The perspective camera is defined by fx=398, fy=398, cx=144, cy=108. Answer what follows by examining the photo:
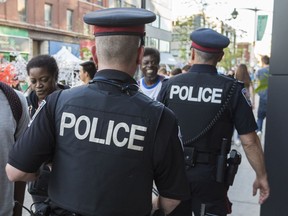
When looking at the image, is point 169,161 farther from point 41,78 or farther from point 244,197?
point 244,197

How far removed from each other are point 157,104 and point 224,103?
1.29 m

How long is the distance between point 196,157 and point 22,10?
26.6 m

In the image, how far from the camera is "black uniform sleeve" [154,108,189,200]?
170cm

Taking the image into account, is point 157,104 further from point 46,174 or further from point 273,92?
point 273,92

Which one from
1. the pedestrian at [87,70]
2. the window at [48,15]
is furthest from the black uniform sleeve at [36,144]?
the window at [48,15]

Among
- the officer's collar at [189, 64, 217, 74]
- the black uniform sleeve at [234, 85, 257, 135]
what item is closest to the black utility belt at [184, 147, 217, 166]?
the black uniform sleeve at [234, 85, 257, 135]

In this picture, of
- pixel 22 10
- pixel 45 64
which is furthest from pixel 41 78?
pixel 22 10

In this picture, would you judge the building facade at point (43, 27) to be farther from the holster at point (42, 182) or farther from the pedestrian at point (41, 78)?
the holster at point (42, 182)

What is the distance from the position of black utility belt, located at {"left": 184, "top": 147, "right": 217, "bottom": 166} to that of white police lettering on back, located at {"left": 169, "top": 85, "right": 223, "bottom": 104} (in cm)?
38

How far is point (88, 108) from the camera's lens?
1.68 metres

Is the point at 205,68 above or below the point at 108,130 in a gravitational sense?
above

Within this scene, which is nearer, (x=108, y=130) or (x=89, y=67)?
(x=108, y=130)

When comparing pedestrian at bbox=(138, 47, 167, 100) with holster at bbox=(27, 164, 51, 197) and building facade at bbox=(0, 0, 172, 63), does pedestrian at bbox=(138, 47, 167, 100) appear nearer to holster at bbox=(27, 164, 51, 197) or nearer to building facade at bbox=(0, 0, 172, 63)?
holster at bbox=(27, 164, 51, 197)

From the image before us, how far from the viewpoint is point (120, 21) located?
1664mm
